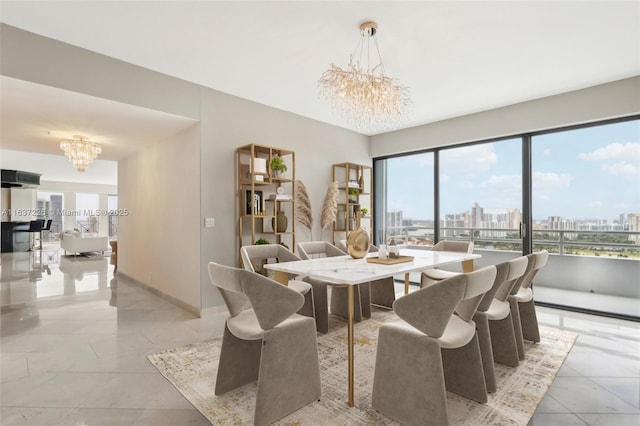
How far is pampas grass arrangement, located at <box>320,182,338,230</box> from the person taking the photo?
499 centimetres

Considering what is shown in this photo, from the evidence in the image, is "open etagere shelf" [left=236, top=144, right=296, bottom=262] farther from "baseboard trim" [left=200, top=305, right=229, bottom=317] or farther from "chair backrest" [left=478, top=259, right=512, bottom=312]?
"chair backrest" [left=478, top=259, right=512, bottom=312]

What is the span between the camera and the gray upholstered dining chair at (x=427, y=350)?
5.30ft

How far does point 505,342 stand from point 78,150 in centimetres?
535

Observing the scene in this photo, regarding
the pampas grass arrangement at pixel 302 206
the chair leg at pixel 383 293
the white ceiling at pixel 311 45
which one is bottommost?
the chair leg at pixel 383 293

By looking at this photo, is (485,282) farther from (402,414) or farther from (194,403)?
(194,403)

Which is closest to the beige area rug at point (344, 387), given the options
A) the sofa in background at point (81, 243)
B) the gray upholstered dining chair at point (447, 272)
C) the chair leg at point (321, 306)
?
the chair leg at point (321, 306)

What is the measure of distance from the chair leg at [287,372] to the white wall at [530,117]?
4.08 m

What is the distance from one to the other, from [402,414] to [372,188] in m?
4.62

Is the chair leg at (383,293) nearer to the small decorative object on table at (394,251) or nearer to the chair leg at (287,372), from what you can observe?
the small decorative object on table at (394,251)

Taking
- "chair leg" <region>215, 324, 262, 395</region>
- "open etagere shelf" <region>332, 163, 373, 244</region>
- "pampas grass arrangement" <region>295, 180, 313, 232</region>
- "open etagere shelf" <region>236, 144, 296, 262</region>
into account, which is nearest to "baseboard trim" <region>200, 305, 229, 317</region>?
"open etagere shelf" <region>236, 144, 296, 262</region>

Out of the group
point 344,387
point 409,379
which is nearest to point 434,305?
point 409,379

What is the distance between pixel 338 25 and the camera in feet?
8.25

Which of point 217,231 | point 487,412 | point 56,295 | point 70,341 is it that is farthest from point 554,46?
point 56,295

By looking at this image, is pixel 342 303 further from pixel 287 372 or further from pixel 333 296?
pixel 287 372
